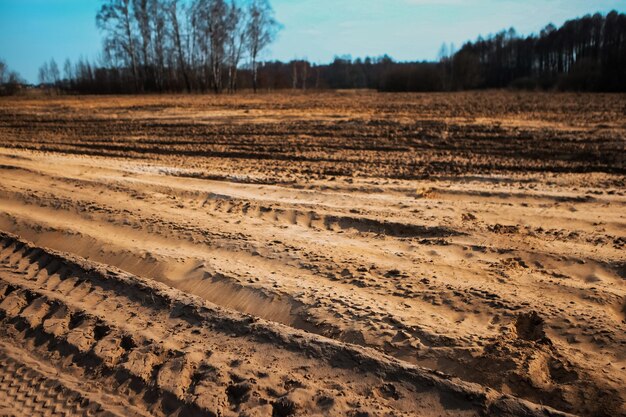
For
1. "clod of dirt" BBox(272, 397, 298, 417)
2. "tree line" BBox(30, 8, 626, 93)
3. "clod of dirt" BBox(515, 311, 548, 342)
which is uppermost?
"tree line" BBox(30, 8, 626, 93)

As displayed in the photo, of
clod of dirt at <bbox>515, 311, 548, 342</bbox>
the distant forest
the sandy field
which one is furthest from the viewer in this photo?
the distant forest

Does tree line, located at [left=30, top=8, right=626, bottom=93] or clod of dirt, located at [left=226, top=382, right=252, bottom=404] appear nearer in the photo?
clod of dirt, located at [left=226, top=382, right=252, bottom=404]

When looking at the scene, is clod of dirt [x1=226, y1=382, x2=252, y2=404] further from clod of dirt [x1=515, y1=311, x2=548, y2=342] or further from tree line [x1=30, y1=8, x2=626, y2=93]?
tree line [x1=30, y1=8, x2=626, y2=93]

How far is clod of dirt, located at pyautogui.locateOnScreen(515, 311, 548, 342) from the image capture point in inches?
108

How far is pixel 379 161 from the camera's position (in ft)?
26.3

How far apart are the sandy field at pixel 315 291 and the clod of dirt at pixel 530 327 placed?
1cm

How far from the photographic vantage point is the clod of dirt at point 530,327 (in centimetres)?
275

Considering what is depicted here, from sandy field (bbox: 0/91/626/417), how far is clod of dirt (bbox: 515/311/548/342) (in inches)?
0.5

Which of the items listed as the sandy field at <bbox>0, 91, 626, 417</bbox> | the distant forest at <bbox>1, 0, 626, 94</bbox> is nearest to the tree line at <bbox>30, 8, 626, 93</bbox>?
the distant forest at <bbox>1, 0, 626, 94</bbox>

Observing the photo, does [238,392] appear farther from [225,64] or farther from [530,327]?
[225,64]

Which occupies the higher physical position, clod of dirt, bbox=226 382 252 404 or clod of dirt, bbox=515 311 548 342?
clod of dirt, bbox=515 311 548 342

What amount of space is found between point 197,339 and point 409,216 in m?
2.95

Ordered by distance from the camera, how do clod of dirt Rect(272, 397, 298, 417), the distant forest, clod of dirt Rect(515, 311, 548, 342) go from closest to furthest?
1. clod of dirt Rect(272, 397, 298, 417)
2. clod of dirt Rect(515, 311, 548, 342)
3. the distant forest

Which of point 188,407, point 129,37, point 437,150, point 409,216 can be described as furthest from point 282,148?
point 129,37
